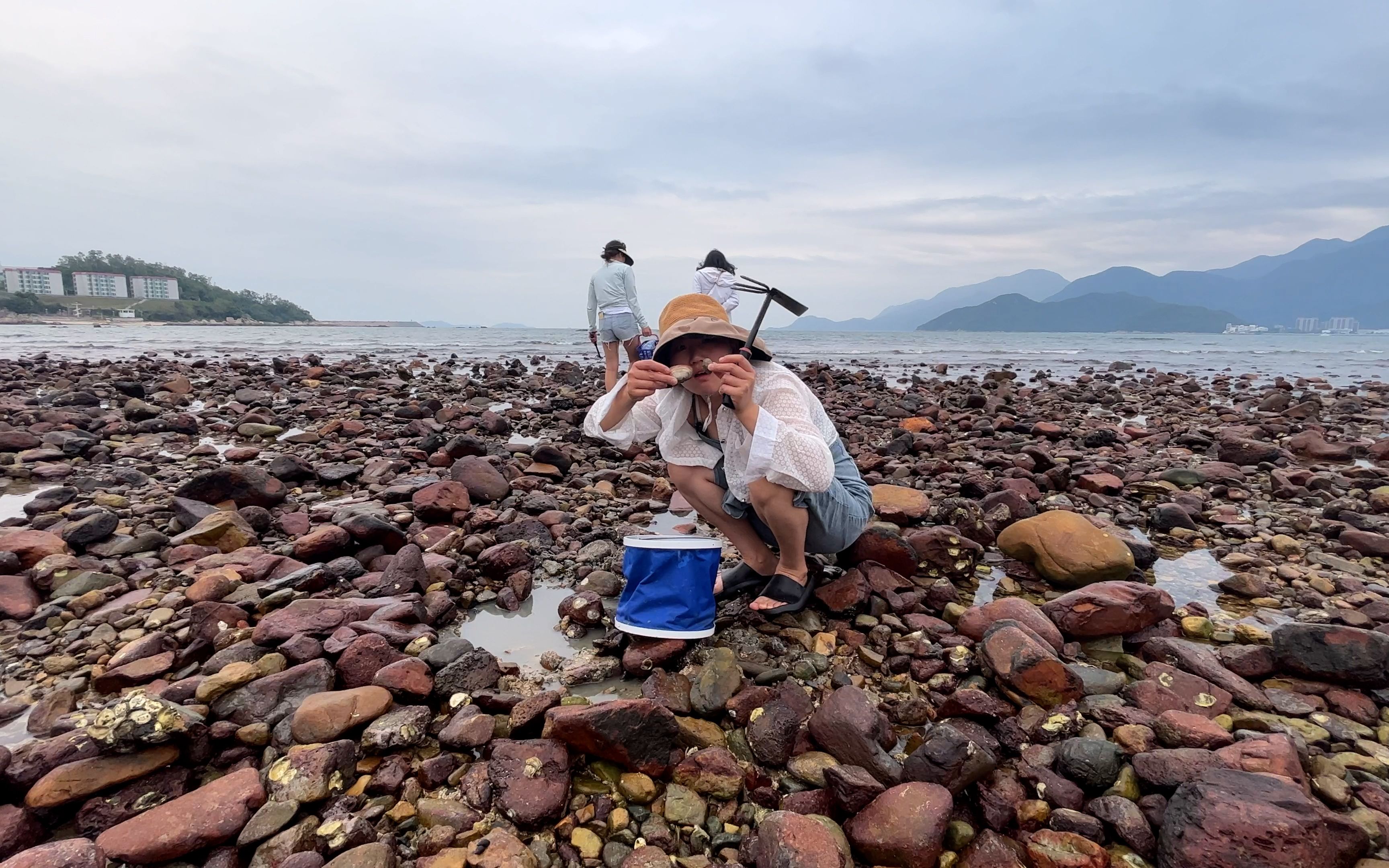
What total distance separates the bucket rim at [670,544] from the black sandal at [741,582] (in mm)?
523

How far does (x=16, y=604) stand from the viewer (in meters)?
2.99

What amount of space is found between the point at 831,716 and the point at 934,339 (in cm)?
6064

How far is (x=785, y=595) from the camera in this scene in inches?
123

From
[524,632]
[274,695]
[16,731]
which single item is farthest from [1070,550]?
[16,731]

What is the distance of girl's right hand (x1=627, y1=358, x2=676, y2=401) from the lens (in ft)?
9.16

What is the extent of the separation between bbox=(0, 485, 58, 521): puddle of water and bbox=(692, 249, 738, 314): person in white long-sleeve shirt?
615 cm

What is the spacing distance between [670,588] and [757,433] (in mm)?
788

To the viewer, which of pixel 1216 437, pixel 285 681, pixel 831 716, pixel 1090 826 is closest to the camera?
pixel 1090 826

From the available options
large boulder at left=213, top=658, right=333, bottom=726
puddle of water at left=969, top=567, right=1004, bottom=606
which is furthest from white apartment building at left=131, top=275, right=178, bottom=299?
puddle of water at left=969, top=567, right=1004, bottom=606

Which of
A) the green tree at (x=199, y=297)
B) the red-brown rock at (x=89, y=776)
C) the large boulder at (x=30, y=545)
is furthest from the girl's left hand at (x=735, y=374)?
the green tree at (x=199, y=297)

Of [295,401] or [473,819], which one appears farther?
[295,401]

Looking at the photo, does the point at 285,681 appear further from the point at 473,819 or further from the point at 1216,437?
the point at 1216,437

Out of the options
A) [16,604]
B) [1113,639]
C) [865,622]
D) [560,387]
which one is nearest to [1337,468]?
[1113,639]

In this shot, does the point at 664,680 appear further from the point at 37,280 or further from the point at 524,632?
the point at 37,280
